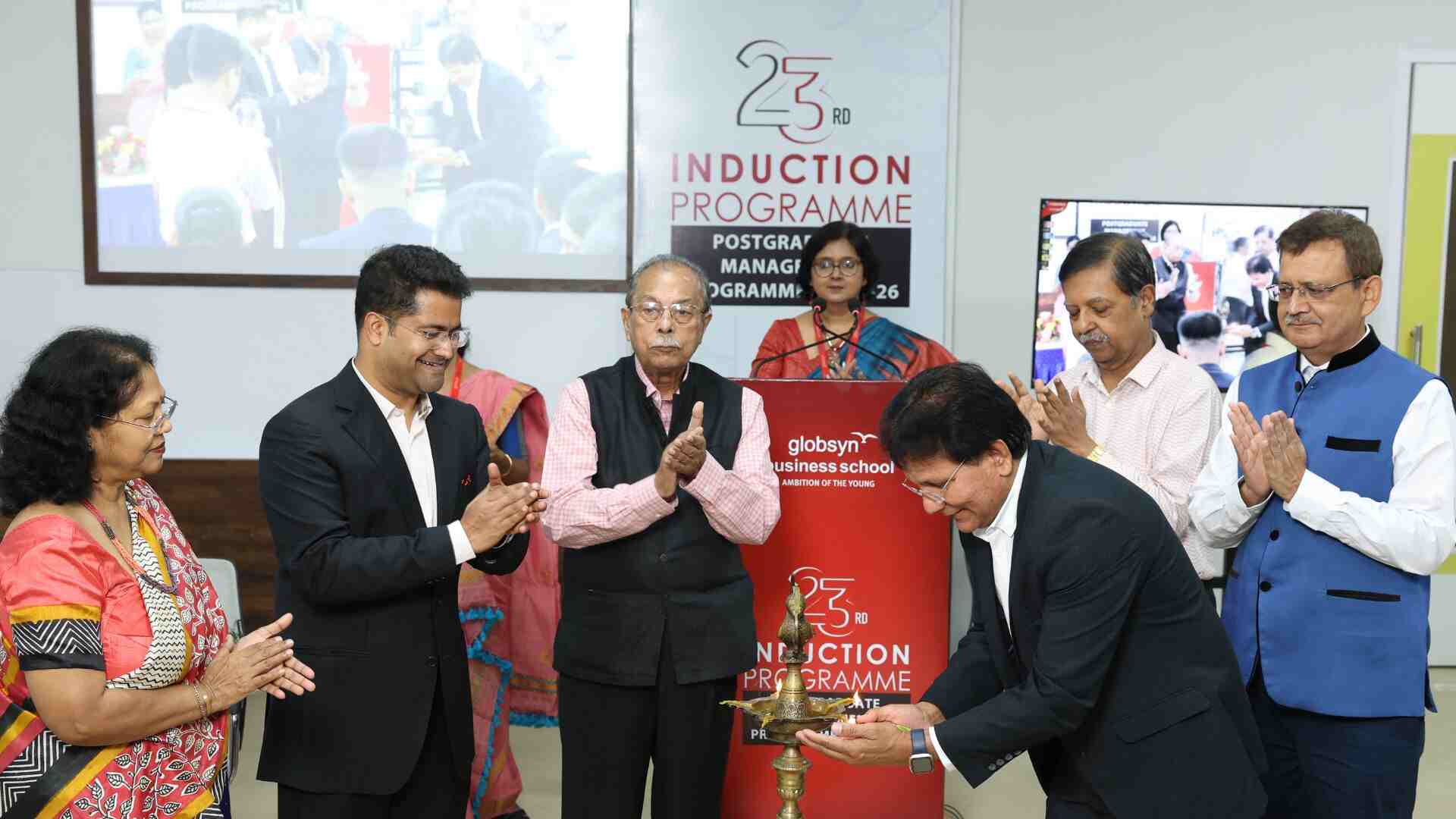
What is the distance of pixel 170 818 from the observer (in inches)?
78.1

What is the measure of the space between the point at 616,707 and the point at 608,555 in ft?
1.08

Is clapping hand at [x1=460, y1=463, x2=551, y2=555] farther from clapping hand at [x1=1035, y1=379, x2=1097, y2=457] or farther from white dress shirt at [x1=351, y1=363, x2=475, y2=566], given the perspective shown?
clapping hand at [x1=1035, y1=379, x2=1097, y2=457]

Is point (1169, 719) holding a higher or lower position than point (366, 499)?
lower

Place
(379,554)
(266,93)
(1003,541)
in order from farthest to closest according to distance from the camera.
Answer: (266,93)
(379,554)
(1003,541)

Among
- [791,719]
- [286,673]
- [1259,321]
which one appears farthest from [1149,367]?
[1259,321]

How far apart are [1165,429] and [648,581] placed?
1.23 m

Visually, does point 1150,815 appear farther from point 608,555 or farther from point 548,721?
point 548,721

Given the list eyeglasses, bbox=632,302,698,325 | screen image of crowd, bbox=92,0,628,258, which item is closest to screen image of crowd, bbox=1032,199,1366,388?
screen image of crowd, bbox=92,0,628,258

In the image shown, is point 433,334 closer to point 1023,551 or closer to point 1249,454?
point 1023,551

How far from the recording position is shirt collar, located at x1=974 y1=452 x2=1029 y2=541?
6.20ft

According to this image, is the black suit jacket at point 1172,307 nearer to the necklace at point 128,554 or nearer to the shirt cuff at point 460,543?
the shirt cuff at point 460,543

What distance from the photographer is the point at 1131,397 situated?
2.78m

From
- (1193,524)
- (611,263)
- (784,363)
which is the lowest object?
(1193,524)

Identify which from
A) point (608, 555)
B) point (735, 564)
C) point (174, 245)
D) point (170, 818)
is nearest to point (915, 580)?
point (735, 564)
